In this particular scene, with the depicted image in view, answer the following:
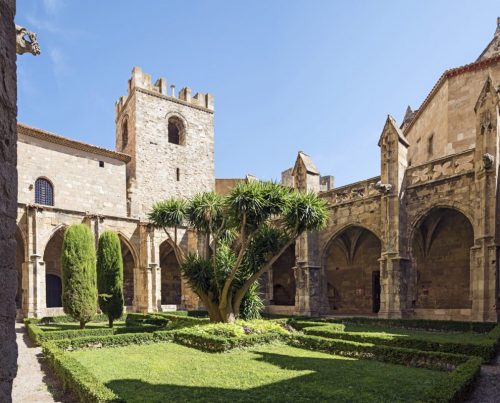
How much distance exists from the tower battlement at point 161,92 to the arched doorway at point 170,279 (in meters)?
13.0

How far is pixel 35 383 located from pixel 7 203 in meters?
7.88

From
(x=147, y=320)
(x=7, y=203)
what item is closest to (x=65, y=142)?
(x=147, y=320)

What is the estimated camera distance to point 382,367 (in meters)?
9.23

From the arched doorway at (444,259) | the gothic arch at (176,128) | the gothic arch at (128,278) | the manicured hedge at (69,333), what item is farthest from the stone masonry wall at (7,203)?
the gothic arch at (176,128)

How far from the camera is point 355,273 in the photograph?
976 inches

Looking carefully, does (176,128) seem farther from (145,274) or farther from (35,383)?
(35,383)

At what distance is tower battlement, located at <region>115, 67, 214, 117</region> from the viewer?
3136cm

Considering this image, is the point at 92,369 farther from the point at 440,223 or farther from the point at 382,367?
the point at 440,223

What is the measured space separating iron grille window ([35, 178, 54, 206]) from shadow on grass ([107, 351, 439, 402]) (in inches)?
821

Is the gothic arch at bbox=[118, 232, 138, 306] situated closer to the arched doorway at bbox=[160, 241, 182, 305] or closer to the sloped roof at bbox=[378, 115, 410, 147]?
the arched doorway at bbox=[160, 241, 182, 305]

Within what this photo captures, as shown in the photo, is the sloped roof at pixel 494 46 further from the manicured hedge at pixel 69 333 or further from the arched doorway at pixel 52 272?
the arched doorway at pixel 52 272

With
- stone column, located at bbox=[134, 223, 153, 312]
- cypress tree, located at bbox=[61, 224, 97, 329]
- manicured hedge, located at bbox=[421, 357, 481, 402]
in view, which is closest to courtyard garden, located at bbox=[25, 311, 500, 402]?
manicured hedge, located at bbox=[421, 357, 481, 402]

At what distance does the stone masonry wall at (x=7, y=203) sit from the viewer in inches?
83.3

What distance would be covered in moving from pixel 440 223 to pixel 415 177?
3553 mm
